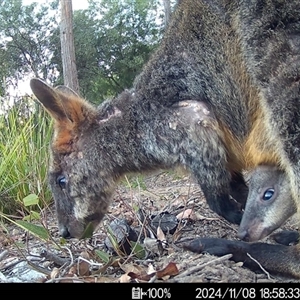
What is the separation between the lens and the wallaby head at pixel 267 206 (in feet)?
11.0

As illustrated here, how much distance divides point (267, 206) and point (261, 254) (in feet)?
1.38

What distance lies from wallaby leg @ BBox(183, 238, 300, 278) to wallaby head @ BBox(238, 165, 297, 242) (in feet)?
0.77

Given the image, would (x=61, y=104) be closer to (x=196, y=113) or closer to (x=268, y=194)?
(x=196, y=113)

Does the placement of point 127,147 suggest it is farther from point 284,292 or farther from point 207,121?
point 284,292

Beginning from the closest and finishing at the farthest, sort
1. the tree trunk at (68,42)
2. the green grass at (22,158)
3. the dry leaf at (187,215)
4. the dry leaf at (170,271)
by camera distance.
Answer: the dry leaf at (170,271) → the dry leaf at (187,215) → the green grass at (22,158) → the tree trunk at (68,42)

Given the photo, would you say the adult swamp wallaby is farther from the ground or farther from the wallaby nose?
the ground

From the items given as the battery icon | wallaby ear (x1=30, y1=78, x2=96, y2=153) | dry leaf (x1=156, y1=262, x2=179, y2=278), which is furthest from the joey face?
the battery icon

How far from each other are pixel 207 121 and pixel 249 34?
65 cm

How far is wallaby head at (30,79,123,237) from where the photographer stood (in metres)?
3.84

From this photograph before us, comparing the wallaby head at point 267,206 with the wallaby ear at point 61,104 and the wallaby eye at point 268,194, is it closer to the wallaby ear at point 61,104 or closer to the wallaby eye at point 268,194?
the wallaby eye at point 268,194

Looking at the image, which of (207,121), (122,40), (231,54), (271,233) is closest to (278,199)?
(271,233)

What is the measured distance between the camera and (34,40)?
24062 millimetres

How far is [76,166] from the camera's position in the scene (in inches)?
153

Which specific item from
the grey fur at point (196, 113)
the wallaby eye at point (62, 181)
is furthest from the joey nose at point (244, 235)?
the wallaby eye at point (62, 181)
